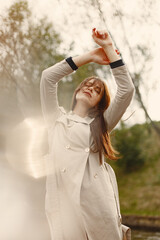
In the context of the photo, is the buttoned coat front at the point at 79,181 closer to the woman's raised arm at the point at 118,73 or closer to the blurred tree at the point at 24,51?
the woman's raised arm at the point at 118,73

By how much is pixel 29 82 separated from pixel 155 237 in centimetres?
341

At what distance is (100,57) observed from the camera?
4.20 ft

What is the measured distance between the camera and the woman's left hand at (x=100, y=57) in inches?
49.8

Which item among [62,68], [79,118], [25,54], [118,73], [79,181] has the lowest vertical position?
[79,181]

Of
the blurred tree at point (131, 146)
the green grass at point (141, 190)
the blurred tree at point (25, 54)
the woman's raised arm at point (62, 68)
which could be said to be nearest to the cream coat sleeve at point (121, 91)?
the woman's raised arm at point (62, 68)

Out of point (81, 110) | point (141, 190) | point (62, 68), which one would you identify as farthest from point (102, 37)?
point (141, 190)

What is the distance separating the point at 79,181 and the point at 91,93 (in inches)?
18.9

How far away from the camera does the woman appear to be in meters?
1.20

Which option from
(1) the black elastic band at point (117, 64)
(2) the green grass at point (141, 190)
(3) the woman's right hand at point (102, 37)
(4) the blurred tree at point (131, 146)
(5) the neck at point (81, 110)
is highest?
(3) the woman's right hand at point (102, 37)

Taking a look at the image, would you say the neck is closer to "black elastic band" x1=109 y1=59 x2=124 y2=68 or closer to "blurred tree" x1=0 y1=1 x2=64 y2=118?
"black elastic band" x1=109 y1=59 x2=124 y2=68

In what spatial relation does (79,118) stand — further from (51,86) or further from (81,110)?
(51,86)

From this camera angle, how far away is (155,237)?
4.59m

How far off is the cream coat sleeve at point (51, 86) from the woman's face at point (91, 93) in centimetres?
15

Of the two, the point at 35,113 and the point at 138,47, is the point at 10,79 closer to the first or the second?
the point at 35,113
